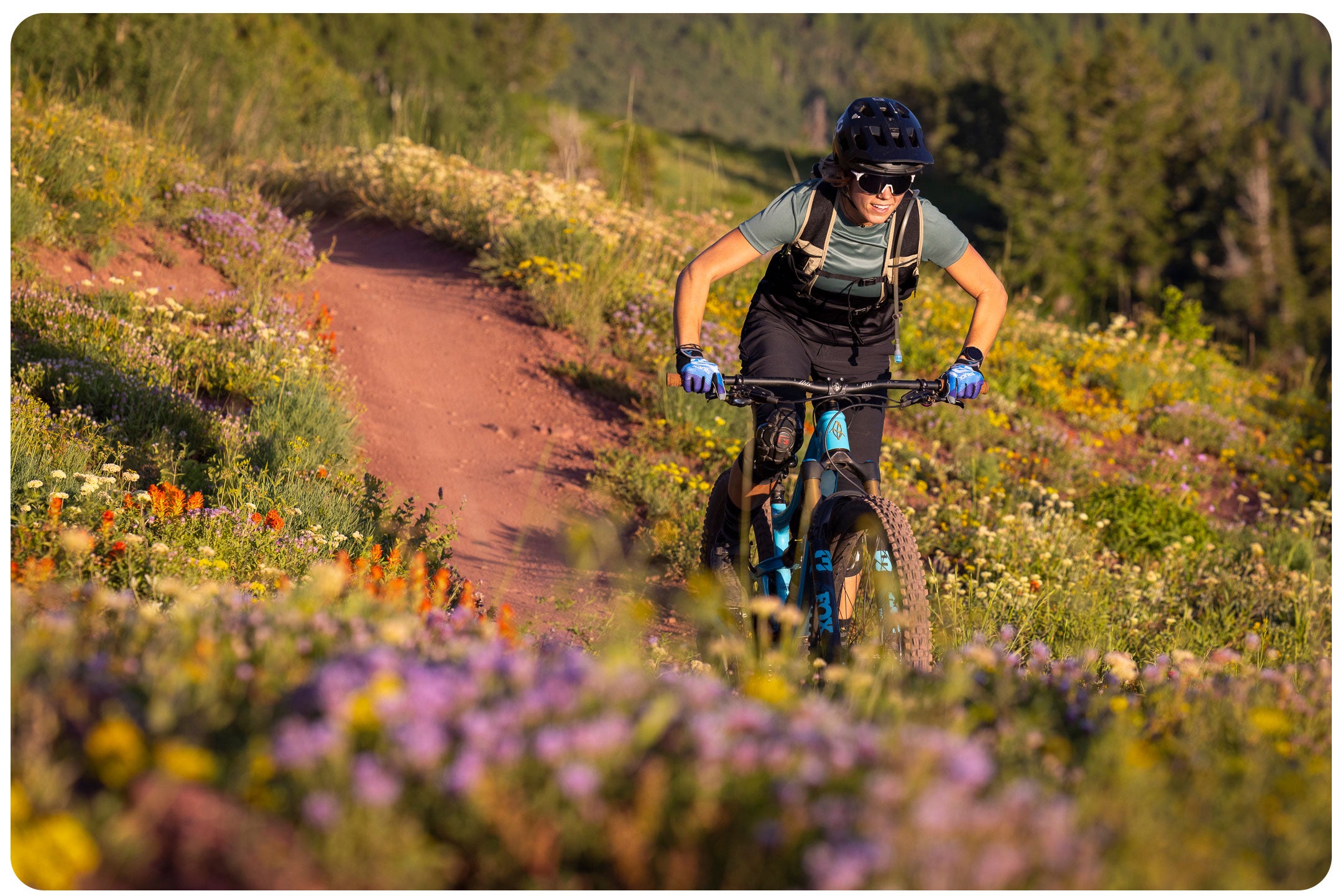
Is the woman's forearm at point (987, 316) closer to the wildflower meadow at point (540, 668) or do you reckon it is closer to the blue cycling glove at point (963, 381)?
the blue cycling glove at point (963, 381)

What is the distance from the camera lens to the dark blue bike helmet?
3674mm

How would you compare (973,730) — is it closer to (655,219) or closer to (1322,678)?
(1322,678)

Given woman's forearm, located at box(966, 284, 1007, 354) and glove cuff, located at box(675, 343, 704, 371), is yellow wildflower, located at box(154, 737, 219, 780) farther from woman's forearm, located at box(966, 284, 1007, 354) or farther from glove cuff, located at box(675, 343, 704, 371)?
woman's forearm, located at box(966, 284, 1007, 354)

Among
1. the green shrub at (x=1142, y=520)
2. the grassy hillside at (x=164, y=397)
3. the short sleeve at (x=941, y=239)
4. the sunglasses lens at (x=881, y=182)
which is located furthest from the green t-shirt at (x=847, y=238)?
the green shrub at (x=1142, y=520)

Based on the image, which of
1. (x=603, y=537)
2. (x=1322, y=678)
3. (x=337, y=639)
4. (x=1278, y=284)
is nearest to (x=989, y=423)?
(x=603, y=537)

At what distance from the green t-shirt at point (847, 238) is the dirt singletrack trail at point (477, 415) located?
1829 mm

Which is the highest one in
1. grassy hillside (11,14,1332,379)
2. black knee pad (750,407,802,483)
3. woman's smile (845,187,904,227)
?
grassy hillside (11,14,1332,379)

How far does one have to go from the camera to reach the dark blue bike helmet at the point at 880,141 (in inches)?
145

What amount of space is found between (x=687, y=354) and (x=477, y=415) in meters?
4.15

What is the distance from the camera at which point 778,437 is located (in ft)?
13.2

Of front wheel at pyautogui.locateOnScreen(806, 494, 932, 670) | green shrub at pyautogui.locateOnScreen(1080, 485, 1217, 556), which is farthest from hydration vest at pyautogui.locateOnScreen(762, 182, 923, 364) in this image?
green shrub at pyautogui.locateOnScreen(1080, 485, 1217, 556)

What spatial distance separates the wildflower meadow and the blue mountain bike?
0.66 feet

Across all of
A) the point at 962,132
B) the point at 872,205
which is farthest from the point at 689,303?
the point at 962,132

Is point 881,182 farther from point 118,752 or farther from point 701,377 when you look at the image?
point 118,752
